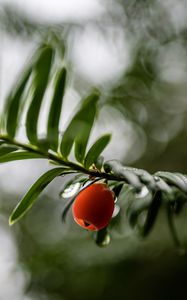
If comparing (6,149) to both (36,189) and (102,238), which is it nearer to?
(36,189)

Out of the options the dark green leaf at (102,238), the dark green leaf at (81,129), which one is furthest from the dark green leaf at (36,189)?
the dark green leaf at (102,238)

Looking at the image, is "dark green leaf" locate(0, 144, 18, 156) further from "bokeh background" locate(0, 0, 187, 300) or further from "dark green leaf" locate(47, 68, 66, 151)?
"bokeh background" locate(0, 0, 187, 300)

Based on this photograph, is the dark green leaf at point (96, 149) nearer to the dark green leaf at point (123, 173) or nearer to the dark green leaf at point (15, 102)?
the dark green leaf at point (123, 173)

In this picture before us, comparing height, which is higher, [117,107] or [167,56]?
[167,56]

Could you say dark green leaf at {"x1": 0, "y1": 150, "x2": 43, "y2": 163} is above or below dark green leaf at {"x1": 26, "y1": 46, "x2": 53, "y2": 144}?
below

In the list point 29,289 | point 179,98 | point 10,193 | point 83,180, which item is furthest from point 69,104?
point 83,180

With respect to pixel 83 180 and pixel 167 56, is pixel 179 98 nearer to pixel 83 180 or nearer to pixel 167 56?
pixel 167 56

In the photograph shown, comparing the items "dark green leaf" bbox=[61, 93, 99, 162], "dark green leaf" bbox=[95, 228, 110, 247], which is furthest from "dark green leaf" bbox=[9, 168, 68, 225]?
"dark green leaf" bbox=[95, 228, 110, 247]
